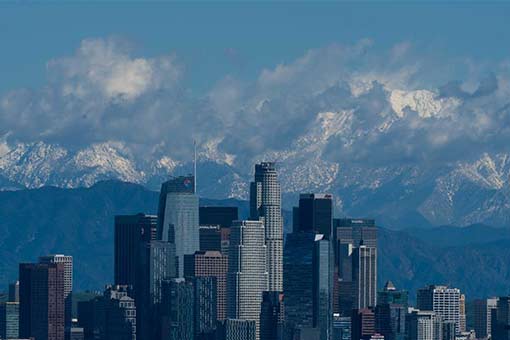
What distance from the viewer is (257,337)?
654ft

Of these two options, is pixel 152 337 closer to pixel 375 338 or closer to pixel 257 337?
pixel 257 337

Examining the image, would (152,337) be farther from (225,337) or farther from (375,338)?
(375,338)

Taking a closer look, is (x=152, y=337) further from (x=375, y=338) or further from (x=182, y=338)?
(x=375, y=338)

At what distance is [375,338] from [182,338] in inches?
780

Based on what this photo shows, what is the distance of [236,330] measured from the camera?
19550 cm

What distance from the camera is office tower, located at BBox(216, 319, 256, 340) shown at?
194500 millimetres

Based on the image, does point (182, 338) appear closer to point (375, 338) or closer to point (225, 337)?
point (225, 337)

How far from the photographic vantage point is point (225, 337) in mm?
196625

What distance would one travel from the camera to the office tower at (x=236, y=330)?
19450 centimetres

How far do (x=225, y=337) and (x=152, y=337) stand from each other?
7.47 meters

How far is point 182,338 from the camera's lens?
198 m

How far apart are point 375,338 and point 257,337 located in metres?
12.1

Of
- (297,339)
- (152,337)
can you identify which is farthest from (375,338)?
(152,337)

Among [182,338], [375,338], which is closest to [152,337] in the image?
[182,338]
